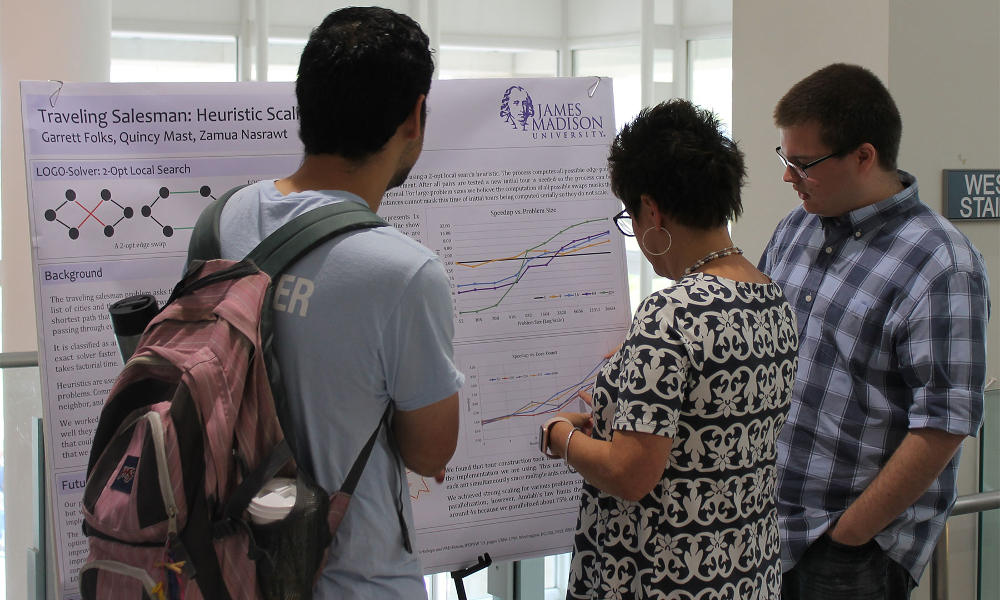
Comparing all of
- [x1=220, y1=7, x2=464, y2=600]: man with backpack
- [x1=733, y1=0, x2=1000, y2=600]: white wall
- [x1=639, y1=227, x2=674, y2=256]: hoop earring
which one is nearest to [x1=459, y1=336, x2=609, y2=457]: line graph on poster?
[x1=639, y1=227, x2=674, y2=256]: hoop earring

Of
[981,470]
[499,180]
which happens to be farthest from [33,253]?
[981,470]

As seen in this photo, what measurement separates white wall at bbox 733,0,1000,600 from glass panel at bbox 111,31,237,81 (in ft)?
12.9

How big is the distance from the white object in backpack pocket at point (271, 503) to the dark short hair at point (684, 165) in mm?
672

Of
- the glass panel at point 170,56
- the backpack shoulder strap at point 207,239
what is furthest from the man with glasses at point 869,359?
the glass panel at point 170,56

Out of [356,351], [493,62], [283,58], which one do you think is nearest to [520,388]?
[356,351]

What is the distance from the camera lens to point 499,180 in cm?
164

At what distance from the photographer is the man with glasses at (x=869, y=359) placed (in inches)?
54.7

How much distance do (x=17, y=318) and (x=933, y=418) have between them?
2791 millimetres

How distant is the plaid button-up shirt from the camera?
138 cm

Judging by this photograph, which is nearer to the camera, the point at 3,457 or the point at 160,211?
the point at 160,211

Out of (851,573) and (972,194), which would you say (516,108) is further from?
(972,194)

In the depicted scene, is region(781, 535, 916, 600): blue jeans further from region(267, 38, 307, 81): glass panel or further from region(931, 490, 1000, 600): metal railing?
region(267, 38, 307, 81): glass panel

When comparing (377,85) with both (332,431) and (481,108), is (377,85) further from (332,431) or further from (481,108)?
(481,108)

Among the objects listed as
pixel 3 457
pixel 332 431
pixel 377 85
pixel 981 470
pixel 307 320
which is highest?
pixel 377 85
